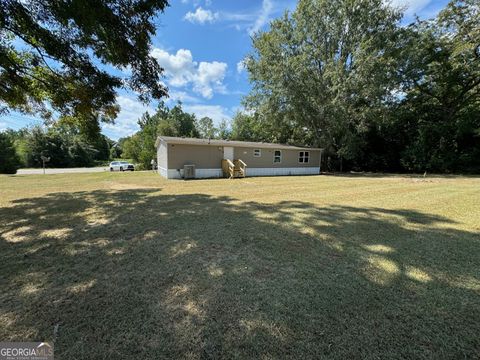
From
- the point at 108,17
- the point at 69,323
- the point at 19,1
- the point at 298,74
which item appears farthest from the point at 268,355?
the point at 298,74

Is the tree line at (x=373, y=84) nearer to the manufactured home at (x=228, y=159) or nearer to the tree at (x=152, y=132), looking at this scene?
the manufactured home at (x=228, y=159)

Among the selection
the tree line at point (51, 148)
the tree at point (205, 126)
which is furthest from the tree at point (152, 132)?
the tree line at point (51, 148)

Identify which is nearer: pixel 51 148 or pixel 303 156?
pixel 303 156

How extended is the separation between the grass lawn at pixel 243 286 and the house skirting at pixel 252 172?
8.48 meters

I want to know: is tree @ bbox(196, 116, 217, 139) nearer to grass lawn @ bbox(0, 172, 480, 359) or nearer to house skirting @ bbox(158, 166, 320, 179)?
house skirting @ bbox(158, 166, 320, 179)

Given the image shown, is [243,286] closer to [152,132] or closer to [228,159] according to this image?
[228,159]

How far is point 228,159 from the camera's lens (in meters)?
15.4

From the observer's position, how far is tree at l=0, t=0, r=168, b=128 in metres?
4.18

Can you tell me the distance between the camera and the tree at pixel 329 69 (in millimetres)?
16578

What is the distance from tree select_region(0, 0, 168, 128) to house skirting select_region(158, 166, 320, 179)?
21.3 feet

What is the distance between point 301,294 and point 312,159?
59.6ft

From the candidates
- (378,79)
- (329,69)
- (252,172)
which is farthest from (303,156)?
(378,79)

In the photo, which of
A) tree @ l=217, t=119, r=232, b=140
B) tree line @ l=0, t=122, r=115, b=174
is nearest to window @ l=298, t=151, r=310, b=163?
tree @ l=217, t=119, r=232, b=140

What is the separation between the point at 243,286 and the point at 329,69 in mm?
18868
